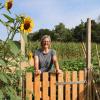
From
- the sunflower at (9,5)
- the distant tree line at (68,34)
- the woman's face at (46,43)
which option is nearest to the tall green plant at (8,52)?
the sunflower at (9,5)

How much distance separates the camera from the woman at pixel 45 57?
7082mm

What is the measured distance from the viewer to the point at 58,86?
746 cm

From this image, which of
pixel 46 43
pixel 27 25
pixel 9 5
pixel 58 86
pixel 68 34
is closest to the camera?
pixel 9 5

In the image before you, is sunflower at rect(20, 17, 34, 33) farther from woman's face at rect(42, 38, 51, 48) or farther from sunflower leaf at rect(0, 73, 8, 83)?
woman's face at rect(42, 38, 51, 48)

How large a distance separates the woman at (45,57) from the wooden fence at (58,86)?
13cm

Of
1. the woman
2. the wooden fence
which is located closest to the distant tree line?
the wooden fence

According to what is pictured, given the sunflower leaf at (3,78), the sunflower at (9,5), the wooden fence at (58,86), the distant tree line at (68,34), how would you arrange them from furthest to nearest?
the distant tree line at (68,34) → the wooden fence at (58,86) → the sunflower leaf at (3,78) → the sunflower at (9,5)

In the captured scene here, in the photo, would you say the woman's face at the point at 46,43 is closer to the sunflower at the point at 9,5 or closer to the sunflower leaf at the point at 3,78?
the sunflower leaf at the point at 3,78

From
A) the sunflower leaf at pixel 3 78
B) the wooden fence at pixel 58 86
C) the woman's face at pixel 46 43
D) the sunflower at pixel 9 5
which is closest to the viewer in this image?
the sunflower at pixel 9 5

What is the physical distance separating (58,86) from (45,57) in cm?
67

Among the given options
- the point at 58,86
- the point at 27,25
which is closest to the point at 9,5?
the point at 27,25

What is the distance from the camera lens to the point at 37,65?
702cm

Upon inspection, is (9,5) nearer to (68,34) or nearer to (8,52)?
(8,52)

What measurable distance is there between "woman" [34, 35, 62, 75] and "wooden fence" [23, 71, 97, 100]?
0.13m
